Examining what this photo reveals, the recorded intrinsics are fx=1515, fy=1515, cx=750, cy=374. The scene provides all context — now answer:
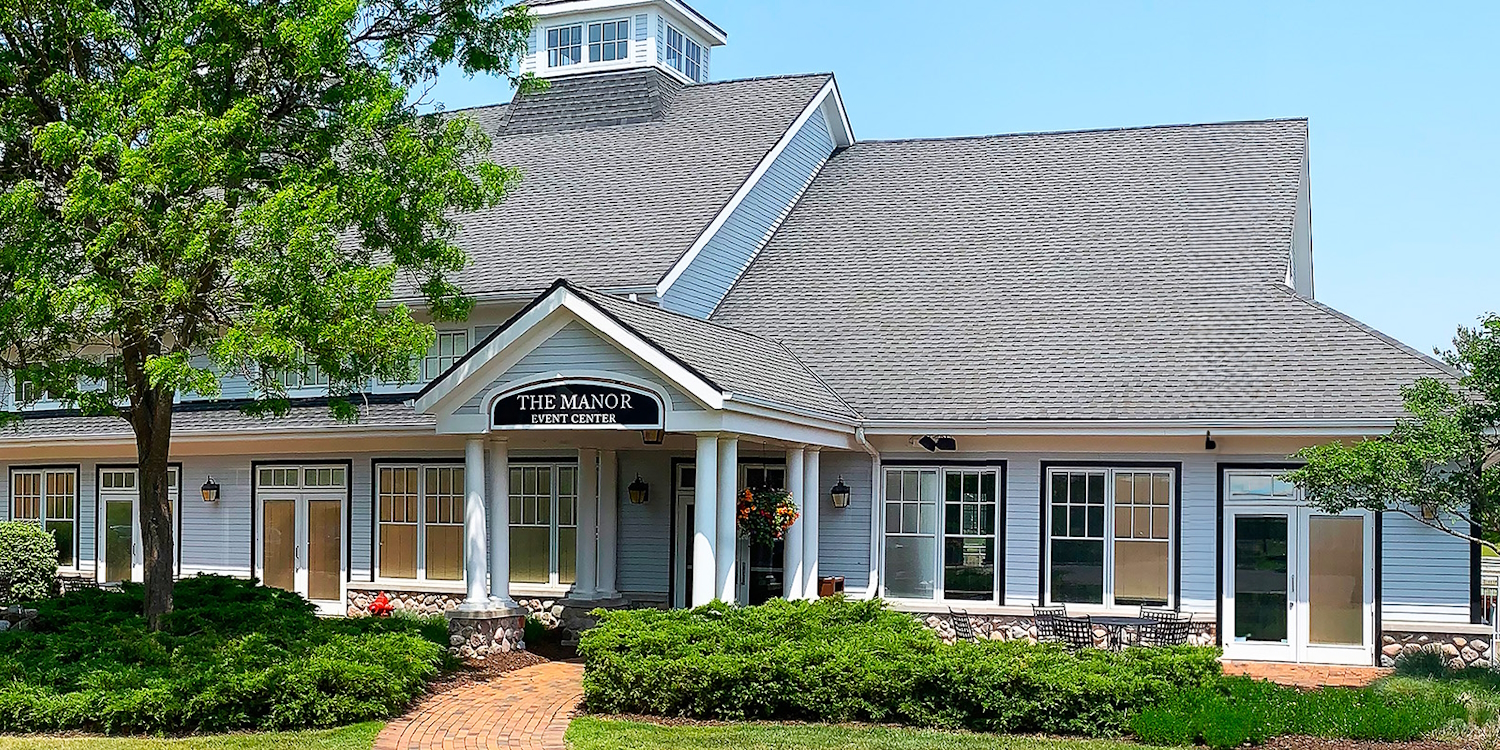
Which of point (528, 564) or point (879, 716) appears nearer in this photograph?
point (879, 716)

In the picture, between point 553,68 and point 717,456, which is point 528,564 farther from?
point 553,68

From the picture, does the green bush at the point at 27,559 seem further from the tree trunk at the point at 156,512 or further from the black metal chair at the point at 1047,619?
the black metal chair at the point at 1047,619

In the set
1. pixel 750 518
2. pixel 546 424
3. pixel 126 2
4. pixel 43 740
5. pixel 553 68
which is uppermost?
pixel 553 68

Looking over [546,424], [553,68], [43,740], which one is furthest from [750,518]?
[553,68]

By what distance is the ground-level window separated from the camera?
21.2 meters

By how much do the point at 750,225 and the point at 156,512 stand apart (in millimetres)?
10235

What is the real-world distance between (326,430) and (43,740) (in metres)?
8.40

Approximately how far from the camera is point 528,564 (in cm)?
2098

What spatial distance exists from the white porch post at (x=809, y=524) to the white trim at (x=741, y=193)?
321 centimetres

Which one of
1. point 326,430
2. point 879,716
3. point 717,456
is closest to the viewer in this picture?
point 879,716

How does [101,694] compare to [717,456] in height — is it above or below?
below

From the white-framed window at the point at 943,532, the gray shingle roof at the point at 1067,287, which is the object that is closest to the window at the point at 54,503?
the gray shingle roof at the point at 1067,287

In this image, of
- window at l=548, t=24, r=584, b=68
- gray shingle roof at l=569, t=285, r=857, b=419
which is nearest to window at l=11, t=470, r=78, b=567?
window at l=548, t=24, r=584, b=68

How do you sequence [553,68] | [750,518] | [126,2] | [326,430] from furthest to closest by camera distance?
[553,68], [326,430], [750,518], [126,2]
